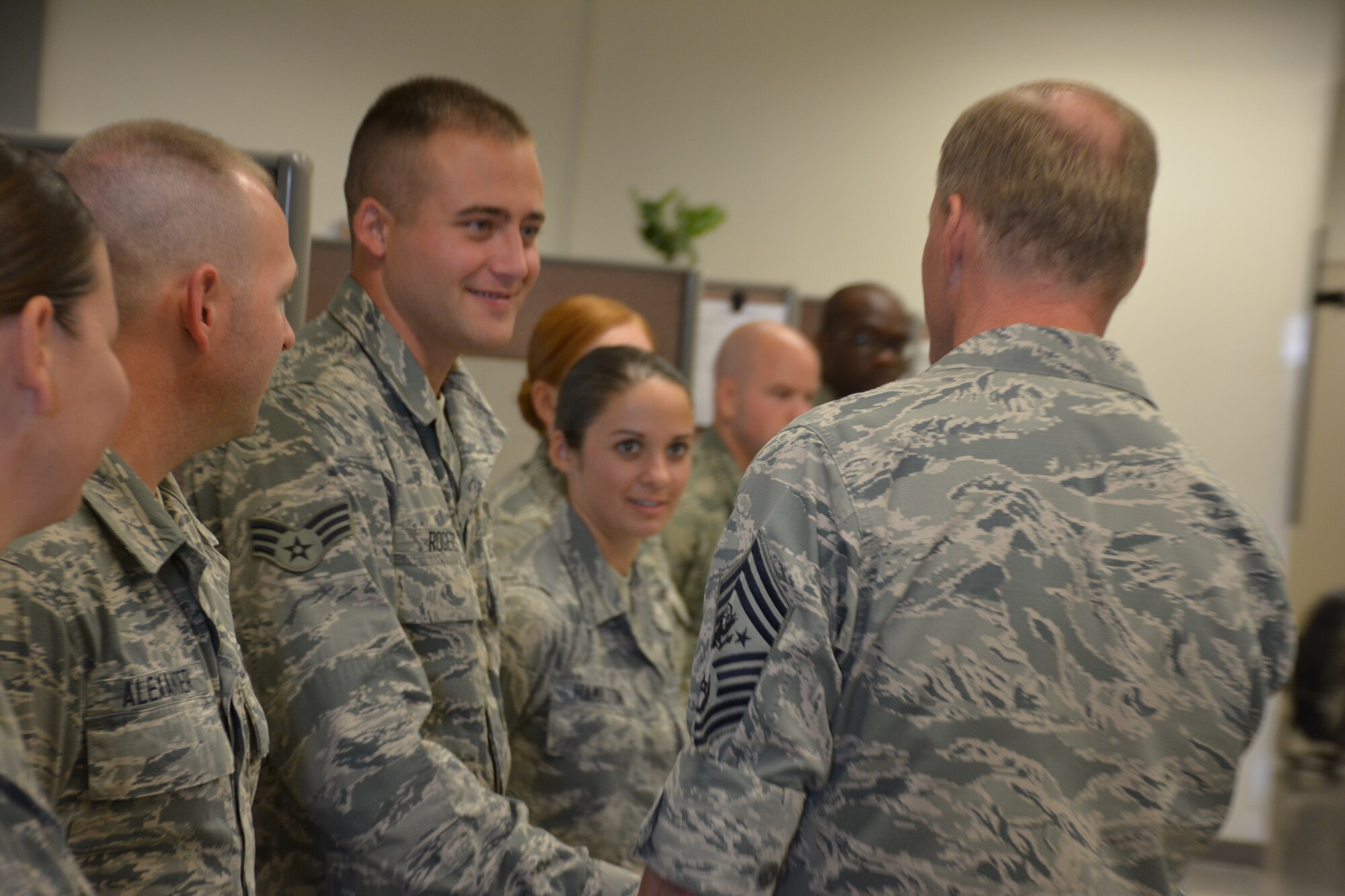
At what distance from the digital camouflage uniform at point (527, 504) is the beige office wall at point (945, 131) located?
343cm

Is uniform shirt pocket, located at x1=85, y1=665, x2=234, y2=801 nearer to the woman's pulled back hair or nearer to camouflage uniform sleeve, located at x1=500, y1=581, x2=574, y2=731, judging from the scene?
camouflage uniform sleeve, located at x1=500, y1=581, x2=574, y2=731

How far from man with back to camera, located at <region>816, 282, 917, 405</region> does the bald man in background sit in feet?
1.05

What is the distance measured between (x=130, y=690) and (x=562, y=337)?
5.58 feet

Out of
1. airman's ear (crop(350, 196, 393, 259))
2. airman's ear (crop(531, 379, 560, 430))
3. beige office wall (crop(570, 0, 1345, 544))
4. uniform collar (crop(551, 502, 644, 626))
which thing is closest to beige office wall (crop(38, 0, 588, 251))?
beige office wall (crop(570, 0, 1345, 544))

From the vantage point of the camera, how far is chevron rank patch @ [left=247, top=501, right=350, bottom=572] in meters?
1.24

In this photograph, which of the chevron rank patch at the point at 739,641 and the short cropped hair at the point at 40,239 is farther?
the chevron rank patch at the point at 739,641

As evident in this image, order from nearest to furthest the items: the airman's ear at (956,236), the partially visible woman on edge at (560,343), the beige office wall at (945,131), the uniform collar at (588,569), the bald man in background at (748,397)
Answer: the airman's ear at (956,236) → the uniform collar at (588,569) → the partially visible woman on edge at (560,343) → the bald man in background at (748,397) → the beige office wall at (945,131)

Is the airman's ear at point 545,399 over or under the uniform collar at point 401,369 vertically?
under

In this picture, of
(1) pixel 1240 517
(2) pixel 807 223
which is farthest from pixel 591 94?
(1) pixel 1240 517

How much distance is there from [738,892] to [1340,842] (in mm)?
4796

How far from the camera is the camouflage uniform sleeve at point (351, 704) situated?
1230 mm

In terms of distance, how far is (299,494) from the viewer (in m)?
1.27

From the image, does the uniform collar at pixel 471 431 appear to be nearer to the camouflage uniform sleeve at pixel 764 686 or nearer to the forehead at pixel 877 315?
the camouflage uniform sleeve at pixel 764 686

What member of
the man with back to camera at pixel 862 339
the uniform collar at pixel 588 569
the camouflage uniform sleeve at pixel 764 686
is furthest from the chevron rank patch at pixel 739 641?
the man with back to camera at pixel 862 339
